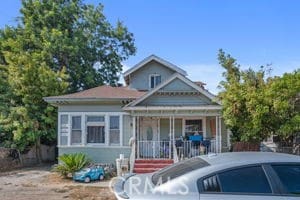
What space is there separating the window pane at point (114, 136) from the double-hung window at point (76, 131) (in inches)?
62.1

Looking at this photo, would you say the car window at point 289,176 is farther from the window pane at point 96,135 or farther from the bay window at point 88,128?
the window pane at point 96,135

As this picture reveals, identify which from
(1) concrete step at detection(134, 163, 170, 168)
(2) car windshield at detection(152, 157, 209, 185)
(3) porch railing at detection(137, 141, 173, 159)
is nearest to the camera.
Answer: (2) car windshield at detection(152, 157, 209, 185)

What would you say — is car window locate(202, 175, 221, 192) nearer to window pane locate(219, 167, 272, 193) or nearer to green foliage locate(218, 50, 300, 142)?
window pane locate(219, 167, 272, 193)

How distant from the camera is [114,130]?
19469 millimetres

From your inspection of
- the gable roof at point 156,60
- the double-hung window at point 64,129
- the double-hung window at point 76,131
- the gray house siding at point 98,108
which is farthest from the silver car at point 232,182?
the gable roof at point 156,60

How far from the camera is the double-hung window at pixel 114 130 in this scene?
63.8ft

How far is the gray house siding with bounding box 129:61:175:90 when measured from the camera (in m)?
21.9

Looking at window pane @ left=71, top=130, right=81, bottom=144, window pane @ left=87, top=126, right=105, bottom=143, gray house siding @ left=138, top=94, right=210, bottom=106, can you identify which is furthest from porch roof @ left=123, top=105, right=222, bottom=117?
window pane @ left=71, top=130, right=81, bottom=144

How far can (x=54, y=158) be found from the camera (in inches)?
997

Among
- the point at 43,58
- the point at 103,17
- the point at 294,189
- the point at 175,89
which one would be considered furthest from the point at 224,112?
the point at 103,17

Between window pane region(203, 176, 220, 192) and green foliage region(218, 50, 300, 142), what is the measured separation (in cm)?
1206

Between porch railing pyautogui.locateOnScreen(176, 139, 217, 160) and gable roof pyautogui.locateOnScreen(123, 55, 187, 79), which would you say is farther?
gable roof pyautogui.locateOnScreen(123, 55, 187, 79)

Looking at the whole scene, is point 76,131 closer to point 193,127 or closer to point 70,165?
point 70,165
